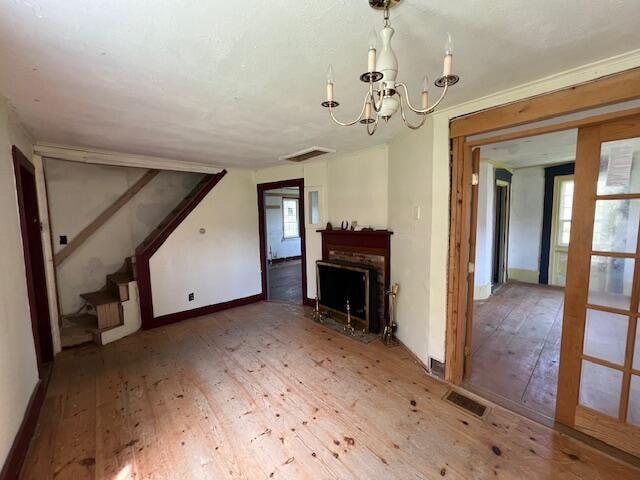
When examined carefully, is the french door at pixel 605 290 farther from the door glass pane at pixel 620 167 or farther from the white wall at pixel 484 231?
the white wall at pixel 484 231

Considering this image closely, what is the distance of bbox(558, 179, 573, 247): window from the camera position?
4787 mm

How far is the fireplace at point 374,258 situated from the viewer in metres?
3.17

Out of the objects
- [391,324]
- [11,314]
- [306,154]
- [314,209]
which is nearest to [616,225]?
[391,324]

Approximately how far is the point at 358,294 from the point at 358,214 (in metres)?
1.04

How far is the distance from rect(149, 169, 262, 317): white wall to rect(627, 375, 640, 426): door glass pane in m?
4.20

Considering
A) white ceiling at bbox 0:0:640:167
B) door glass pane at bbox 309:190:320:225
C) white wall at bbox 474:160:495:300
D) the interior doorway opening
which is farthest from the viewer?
white wall at bbox 474:160:495:300

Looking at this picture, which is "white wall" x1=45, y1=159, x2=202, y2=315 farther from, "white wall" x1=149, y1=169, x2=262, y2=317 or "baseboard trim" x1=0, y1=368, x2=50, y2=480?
"baseboard trim" x1=0, y1=368, x2=50, y2=480

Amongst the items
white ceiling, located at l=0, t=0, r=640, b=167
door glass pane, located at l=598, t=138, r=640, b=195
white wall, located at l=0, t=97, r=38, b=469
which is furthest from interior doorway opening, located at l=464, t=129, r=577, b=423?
white wall, located at l=0, t=97, r=38, b=469

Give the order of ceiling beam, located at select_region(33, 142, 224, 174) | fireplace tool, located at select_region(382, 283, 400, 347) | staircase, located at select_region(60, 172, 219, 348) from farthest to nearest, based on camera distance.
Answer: staircase, located at select_region(60, 172, 219, 348) < fireplace tool, located at select_region(382, 283, 400, 347) < ceiling beam, located at select_region(33, 142, 224, 174)

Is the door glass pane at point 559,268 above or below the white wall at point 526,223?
below

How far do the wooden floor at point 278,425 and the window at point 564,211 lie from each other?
424 cm

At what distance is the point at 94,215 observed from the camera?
3723 mm

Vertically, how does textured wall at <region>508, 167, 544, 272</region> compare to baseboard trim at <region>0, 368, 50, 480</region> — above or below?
above

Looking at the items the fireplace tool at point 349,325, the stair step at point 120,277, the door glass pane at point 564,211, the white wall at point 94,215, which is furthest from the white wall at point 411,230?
the door glass pane at point 564,211
